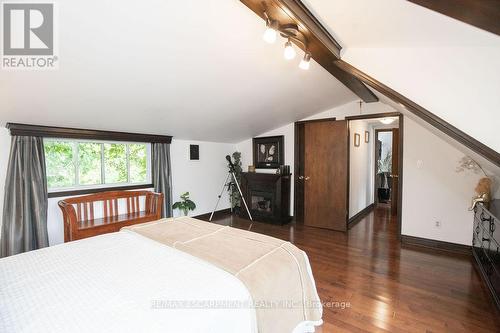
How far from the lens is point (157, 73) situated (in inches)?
86.0

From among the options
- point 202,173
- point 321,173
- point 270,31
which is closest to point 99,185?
point 202,173

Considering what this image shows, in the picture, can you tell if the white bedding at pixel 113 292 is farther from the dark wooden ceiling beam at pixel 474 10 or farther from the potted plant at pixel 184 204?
the potted plant at pixel 184 204

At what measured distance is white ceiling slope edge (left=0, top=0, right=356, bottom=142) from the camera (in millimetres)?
1573

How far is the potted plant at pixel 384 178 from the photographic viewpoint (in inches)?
262

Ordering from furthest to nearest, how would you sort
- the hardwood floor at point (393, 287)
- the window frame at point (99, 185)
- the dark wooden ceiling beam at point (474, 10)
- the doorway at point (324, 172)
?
the doorway at point (324, 172) < the window frame at point (99, 185) < the hardwood floor at point (393, 287) < the dark wooden ceiling beam at point (474, 10)

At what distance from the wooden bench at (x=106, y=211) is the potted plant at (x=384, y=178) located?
6079mm

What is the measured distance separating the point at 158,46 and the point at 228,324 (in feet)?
6.49

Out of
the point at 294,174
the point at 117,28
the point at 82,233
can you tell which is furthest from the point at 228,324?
the point at 294,174

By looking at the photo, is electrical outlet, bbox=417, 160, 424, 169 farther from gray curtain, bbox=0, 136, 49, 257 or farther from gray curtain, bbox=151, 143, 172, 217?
gray curtain, bbox=0, 136, 49, 257

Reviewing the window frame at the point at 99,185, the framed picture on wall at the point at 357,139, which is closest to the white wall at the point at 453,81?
the framed picture on wall at the point at 357,139

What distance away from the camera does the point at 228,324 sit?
Answer: 1031mm

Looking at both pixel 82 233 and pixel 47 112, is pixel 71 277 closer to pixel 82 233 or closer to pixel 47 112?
pixel 82 233

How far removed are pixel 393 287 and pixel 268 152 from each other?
10.6 ft

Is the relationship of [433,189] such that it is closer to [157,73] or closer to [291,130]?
[291,130]
